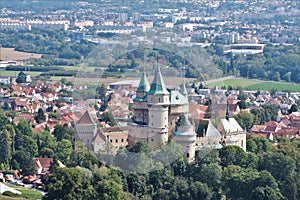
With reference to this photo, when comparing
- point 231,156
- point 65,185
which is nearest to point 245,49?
point 231,156

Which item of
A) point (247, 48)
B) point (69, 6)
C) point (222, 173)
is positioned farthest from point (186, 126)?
point (69, 6)

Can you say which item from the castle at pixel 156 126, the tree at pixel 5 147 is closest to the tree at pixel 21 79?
the tree at pixel 5 147

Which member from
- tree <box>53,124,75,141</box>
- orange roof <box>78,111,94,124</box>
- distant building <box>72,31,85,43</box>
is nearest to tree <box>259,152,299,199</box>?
orange roof <box>78,111,94,124</box>

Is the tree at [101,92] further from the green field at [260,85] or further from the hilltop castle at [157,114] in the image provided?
the green field at [260,85]

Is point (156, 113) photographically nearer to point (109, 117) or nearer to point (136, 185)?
point (109, 117)

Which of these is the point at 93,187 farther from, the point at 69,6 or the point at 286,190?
the point at 69,6

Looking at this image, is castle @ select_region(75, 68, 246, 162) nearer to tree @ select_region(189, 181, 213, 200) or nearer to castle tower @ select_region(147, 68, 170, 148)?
castle tower @ select_region(147, 68, 170, 148)
